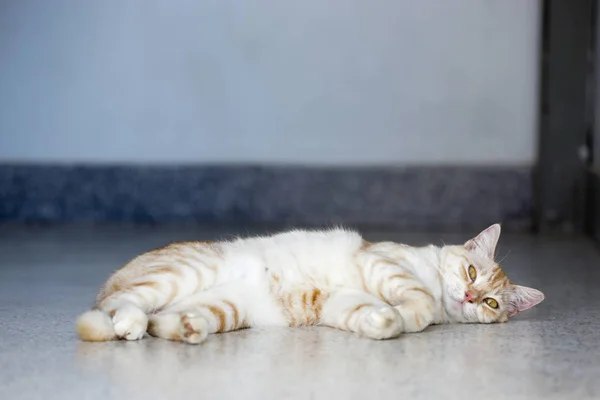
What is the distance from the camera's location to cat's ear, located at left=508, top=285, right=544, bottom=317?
3.07 m

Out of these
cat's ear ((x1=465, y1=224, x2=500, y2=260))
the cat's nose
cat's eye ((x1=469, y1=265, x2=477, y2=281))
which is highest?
cat's ear ((x1=465, y1=224, x2=500, y2=260))

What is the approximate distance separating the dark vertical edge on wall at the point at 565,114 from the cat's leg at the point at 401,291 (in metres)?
2.57

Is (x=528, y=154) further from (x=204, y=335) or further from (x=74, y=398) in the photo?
(x=74, y=398)

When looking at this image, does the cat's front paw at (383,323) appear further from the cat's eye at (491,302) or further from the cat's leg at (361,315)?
the cat's eye at (491,302)

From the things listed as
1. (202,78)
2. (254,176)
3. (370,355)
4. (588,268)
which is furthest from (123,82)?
(370,355)

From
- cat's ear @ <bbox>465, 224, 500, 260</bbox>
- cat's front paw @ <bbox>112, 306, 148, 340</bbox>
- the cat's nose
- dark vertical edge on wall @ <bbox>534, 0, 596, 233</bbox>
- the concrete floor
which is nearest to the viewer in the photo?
the concrete floor

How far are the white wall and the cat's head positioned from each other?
7.65 ft

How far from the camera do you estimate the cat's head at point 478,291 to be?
118 inches

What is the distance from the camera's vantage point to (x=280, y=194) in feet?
17.7

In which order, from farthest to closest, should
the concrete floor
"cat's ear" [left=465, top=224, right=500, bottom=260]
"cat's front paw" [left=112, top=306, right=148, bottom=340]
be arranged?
"cat's ear" [left=465, top=224, right=500, bottom=260], "cat's front paw" [left=112, top=306, right=148, bottom=340], the concrete floor

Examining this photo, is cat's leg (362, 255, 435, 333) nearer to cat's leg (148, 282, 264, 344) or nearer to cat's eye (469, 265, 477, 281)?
cat's eye (469, 265, 477, 281)

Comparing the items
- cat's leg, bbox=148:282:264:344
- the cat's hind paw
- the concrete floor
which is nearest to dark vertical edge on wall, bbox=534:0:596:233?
the concrete floor

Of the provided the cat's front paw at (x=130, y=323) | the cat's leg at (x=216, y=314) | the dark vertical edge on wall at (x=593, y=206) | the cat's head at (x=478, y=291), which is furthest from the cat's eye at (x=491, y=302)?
the dark vertical edge on wall at (x=593, y=206)

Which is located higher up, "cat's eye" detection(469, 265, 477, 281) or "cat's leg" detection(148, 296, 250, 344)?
"cat's eye" detection(469, 265, 477, 281)
